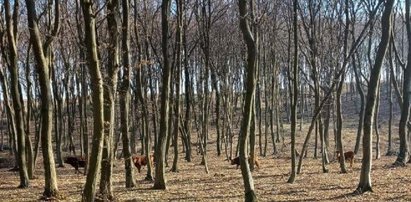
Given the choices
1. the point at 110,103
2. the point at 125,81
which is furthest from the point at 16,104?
the point at 110,103

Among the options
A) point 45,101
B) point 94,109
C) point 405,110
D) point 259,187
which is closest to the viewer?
point 94,109

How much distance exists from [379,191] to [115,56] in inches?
323

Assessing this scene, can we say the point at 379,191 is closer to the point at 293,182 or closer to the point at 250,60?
the point at 293,182

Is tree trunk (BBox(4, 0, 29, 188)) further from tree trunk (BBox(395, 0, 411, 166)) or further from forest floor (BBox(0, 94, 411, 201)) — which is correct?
tree trunk (BBox(395, 0, 411, 166))

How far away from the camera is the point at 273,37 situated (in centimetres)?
3094

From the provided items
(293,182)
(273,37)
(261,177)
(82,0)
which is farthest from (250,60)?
(273,37)

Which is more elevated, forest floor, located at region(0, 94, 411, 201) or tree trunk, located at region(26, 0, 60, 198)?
tree trunk, located at region(26, 0, 60, 198)

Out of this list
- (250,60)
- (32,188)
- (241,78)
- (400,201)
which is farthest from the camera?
(241,78)

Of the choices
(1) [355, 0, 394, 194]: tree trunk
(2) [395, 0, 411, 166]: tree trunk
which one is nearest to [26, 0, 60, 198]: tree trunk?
(1) [355, 0, 394, 194]: tree trunk

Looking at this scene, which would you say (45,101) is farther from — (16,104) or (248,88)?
(248,88)

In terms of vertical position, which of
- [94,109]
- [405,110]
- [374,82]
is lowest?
[405,110]

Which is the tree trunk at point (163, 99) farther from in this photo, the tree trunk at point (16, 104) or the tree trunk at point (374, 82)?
the tree trunk at point (374, 82)

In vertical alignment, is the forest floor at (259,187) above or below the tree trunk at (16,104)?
below

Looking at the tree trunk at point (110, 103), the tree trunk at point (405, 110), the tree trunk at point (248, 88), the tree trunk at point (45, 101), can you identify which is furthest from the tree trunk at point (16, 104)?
the tree trunk at point (405, 110)
